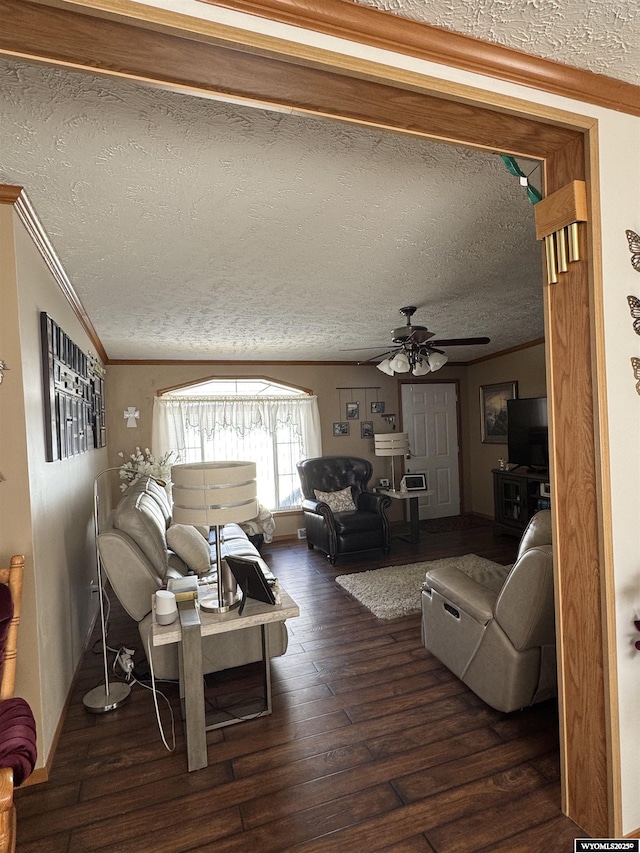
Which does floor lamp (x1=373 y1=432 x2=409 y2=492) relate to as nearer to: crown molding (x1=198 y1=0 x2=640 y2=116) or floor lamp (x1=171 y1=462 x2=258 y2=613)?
floor lamp (x1=171 y1=462 x2=258 y2=613)

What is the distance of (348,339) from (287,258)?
2.37 meters

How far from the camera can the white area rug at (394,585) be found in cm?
362

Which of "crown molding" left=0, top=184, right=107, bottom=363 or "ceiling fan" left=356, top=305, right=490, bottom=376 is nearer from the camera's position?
"crown molding" left=0, top=184, right=107, bottom=363

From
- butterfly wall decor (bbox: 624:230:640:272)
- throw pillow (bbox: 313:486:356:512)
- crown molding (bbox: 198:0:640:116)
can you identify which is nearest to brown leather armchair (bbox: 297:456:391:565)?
throw pillow (bbox: 313:486:356:512)

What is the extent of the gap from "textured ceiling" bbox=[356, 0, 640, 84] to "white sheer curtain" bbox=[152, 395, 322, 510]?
5075 millimetres

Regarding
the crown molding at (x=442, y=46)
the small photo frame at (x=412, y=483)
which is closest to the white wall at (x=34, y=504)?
the crown molding at (x=442, y=46)

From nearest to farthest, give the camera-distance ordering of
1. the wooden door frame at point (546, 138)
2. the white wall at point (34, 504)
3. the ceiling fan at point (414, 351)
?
the wooden door frame at point (546, 138), the white wall at point (34, 504), the ceiling fan at point (414, 351)

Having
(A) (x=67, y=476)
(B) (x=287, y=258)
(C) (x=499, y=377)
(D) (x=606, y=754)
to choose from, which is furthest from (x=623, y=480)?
(C) (x=499, y=377)

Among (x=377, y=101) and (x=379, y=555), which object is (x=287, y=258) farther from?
(x=379, y=555)

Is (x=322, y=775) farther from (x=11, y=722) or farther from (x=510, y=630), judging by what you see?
(x=11, y=722)

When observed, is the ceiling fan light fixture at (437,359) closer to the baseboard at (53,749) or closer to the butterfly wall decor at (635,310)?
the butterfly wall decor at (635,310)

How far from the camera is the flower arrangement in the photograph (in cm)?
516

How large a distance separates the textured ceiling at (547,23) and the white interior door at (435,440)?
5.62 m

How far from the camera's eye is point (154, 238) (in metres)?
2.22
